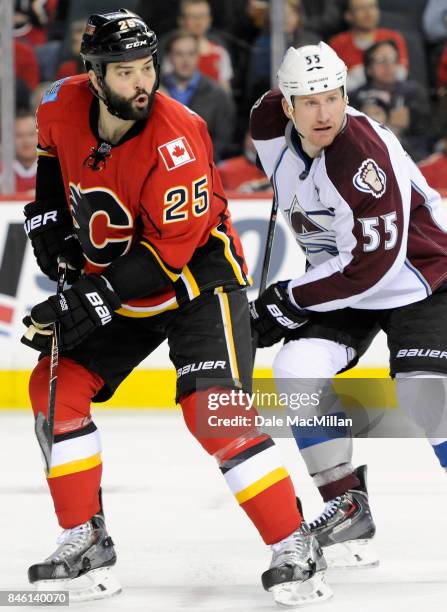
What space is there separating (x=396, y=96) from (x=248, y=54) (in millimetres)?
707

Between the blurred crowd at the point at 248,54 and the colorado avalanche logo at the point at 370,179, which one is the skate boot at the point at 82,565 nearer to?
the colorado avalanche logo at the point at 370,179

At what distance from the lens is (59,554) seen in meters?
2.74

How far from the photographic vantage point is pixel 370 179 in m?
2.85

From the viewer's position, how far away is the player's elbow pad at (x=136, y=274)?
2.62 meters

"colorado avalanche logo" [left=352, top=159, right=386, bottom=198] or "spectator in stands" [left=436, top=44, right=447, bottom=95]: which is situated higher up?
"colorado avalanche logo" [left=352, top=159, right=386, bottom=198]

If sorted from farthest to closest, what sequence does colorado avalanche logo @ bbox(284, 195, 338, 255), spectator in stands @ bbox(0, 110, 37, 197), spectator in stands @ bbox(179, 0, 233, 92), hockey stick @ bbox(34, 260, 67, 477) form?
spectator in stands @ bbox(179, 0, 233, 92) < spectator in stands @ bbox(0, 110, 37, 197) < colorado avalanche logo @ bbox(284, 195, 338, 255) < hockey stick @ bbox(34, 260, 67, 477)

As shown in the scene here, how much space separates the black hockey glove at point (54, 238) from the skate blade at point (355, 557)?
0.94 meters

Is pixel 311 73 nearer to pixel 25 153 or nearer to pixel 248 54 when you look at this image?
pixel 25 153

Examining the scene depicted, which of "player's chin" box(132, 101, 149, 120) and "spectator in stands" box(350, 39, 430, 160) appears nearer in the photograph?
"player's chin" box(132, 101, 149, 120)

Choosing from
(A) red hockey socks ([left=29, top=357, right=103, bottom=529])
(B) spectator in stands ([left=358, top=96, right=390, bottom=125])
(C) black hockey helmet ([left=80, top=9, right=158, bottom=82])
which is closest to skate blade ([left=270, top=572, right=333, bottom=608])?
(A) red hockey socks ([left=29, top=357, right=103, bottom=529])

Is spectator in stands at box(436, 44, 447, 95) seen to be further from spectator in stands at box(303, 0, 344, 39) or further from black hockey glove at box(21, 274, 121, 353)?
black hockey glove at box(21, 274, 121, 353)

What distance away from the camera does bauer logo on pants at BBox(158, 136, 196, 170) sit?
259 centimetres

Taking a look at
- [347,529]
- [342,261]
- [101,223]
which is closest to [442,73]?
[342,261]

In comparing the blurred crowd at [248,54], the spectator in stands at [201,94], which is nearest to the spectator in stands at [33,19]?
the blurred crowd at [248,54]
